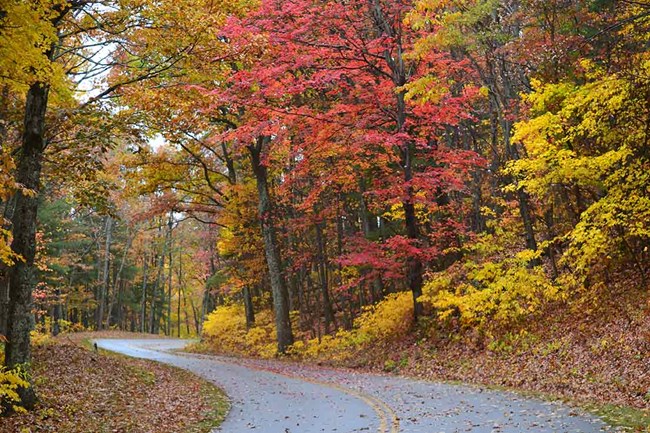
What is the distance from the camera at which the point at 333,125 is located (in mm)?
20062

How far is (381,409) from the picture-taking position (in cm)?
1154

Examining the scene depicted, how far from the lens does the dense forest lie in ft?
38.0

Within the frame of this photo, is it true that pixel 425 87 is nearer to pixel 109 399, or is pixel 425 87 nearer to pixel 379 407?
pixel 379 407

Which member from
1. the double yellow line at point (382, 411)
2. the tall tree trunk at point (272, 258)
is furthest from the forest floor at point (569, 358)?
the tall tree trunk at point (272, 258)

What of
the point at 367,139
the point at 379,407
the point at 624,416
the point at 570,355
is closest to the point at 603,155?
the point at 570,355

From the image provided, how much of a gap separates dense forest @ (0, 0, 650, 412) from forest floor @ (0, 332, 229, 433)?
1.41 meters

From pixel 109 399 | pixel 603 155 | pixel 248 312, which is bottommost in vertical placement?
pixel 109 399

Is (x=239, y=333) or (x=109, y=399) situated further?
(x=239, y=333)

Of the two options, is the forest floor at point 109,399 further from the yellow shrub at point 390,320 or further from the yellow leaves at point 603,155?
the yellow leaves at point 603,155

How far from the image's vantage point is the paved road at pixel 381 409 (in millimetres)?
9234

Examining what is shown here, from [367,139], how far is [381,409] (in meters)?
8.85

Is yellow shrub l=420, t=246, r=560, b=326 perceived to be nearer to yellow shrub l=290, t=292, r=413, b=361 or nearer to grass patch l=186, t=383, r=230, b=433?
yellow shrub l=290, t=292, r=413, b=361

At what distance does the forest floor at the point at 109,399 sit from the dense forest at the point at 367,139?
4.64ft

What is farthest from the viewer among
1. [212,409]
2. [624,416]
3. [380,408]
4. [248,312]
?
[248,312]
